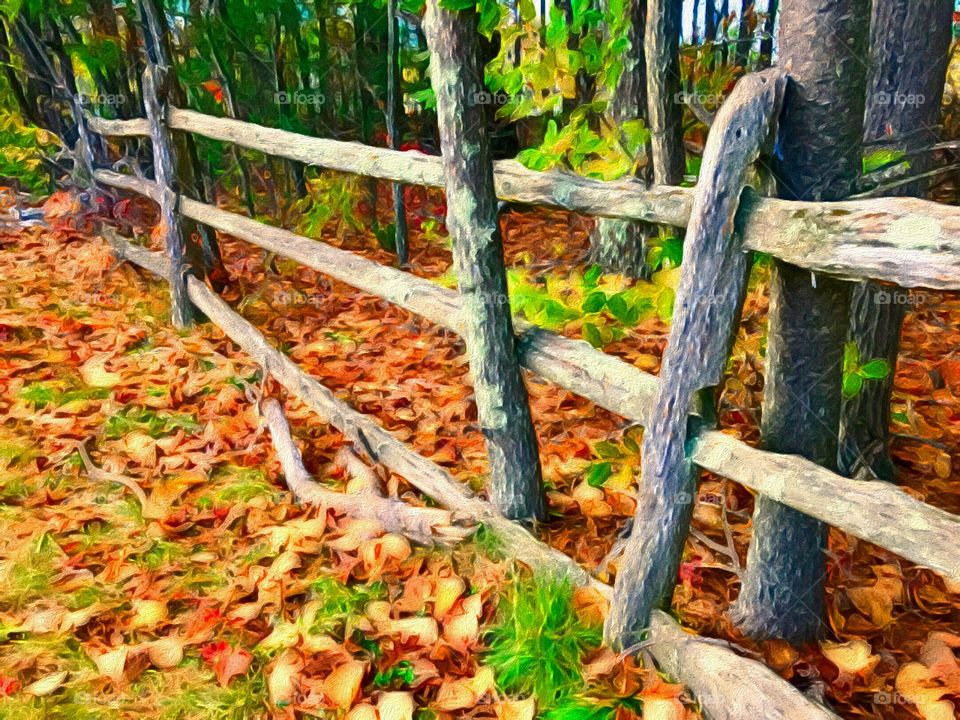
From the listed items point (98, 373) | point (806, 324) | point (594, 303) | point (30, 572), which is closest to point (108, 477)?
point (30, 572)

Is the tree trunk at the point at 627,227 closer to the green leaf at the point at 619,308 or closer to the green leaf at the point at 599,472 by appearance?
the green leaf at the point at 619,308

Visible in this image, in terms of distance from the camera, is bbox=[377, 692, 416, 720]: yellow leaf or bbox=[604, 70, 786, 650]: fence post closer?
bbox=[604, 70, 786, 650]: fence post

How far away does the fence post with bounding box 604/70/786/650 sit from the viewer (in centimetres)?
154

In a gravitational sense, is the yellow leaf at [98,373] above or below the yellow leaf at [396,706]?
above

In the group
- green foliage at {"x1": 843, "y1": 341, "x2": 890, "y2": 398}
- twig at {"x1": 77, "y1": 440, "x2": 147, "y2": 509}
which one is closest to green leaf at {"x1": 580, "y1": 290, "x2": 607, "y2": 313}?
green foliage at {"x1": 843, "y1": 341, "x2": 890, "y2": 398}

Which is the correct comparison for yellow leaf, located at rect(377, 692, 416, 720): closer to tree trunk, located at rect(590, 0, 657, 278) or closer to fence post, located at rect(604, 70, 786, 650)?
fence post, located at rect(604, 70, 786, 650)

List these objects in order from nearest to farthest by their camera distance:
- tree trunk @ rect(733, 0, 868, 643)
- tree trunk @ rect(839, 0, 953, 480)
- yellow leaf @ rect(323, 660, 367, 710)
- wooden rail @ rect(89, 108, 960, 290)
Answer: wooden rail @ rect(89, 108, 960, 290), tree trunk @ rect(733, 0, 868, 643), yellow leaf @ rect(323, 660, 367, 710), tree trunk @ rect(839, 0, 953, 480)

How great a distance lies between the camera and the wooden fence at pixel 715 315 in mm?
1354

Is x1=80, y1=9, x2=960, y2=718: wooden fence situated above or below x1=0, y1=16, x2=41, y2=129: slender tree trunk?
below

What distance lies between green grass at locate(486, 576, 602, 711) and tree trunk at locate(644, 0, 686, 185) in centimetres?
201

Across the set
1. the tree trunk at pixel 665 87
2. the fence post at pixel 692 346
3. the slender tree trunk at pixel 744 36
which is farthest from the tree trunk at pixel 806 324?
the slender tree trunk at pixel 744 36

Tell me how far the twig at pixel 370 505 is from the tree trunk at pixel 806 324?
35.7 inches

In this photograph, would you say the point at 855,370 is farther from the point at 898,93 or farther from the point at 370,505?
the point at 370,505

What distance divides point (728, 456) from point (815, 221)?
1.77 ft
